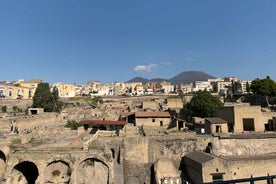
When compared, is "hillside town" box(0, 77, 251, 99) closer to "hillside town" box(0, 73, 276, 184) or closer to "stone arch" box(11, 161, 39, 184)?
"hillside town" box(0, 73, 276, 184)

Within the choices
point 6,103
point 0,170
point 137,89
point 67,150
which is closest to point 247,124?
point 67,150

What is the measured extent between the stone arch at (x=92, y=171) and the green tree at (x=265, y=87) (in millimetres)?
44369

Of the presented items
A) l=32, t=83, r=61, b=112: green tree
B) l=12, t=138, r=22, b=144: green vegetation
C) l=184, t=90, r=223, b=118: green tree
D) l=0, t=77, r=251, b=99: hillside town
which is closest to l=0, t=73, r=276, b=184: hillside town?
l=12, t=138, r=22, b=144: green vegetation

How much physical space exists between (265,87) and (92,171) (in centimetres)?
4536

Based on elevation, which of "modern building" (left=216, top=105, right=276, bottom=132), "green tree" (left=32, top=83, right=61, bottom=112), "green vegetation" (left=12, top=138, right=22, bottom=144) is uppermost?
"green tree" (left=32, top=83, right=61, bottom=112)

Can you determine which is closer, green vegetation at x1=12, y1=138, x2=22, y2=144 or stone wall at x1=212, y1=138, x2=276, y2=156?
green vegetation at x1=12, y1=138, x2=22, y2=144

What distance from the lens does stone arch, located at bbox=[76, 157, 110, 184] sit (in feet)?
62.6

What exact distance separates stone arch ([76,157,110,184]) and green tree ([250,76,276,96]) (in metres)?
44.4

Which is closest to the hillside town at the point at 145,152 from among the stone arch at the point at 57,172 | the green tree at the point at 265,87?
the stone arch at the point at 57,172

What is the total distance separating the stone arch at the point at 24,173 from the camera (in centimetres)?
1897

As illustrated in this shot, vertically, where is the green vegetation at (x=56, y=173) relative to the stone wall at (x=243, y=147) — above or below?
below

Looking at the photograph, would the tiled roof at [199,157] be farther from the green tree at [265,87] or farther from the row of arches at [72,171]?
the green tree at [265,87]

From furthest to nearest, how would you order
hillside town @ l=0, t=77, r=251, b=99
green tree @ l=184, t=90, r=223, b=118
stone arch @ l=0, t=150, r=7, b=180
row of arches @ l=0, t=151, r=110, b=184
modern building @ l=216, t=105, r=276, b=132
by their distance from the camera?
hillside town @ l=0, t=77, r=251, b=99, green tree @ l=184, t=90, r=223, b=118, modern building @ l=216, t=105, r=276, b=132, stone arch @ l=0, t=150, r=7, b=180, row of arches @ l=0, t=151, r=110, b=184

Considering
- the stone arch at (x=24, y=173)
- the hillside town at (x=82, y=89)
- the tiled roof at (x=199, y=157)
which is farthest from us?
the hillside town at (x=82, y=89)
